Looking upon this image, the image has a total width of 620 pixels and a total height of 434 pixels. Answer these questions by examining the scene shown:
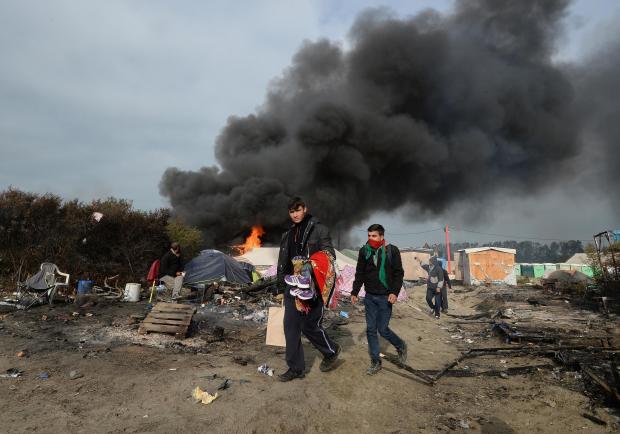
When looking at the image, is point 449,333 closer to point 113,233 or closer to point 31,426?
point 31,426

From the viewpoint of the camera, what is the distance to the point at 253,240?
25922 millimetres

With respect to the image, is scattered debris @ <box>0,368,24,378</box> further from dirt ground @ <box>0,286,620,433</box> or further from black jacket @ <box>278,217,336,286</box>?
black jacket @ <box>278,217,336,286</box>

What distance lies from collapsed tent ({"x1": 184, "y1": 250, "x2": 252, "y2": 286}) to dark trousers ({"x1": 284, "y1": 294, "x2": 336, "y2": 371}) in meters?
9.54

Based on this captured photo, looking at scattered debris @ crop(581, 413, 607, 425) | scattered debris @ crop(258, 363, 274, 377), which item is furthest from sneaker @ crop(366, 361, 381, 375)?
scattered debris @ crop(581, 413, 607, 425)

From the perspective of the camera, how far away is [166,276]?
981cm

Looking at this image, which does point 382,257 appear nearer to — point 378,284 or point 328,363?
point 378,284

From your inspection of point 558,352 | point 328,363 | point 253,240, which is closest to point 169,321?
point 328,363

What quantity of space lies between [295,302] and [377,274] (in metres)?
1.12

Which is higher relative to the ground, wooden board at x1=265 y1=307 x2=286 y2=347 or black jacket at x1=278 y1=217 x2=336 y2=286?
black jacket at x1=278 y1=217 x2=336 y2=286

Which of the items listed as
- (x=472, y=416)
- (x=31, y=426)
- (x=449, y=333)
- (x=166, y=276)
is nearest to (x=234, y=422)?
(x=31, y=426)

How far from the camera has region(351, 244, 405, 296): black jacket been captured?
4.22 m

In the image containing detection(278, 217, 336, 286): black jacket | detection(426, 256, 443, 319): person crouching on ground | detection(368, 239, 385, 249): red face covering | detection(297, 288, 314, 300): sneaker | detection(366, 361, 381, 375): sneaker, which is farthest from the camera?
detection(426, 256, 443, 319): person crouching on ground

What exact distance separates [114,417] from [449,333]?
6.86m

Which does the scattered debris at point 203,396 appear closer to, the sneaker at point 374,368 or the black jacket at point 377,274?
the sneaker at point 374,368
